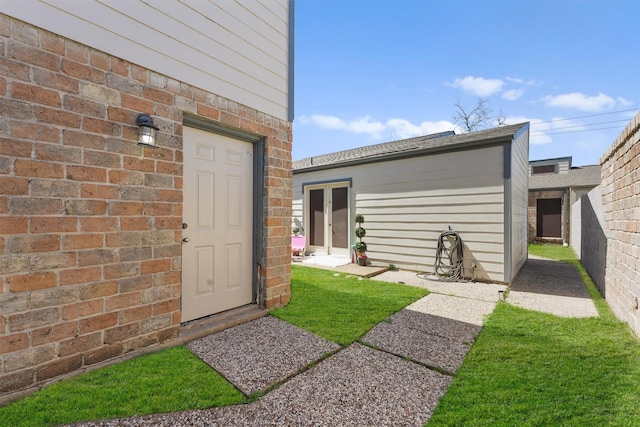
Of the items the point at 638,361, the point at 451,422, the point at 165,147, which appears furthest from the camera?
the point at 165,147

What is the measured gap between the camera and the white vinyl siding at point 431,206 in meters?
5.39

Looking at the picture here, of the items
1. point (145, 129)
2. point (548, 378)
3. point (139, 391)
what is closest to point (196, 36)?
point (145, 129)

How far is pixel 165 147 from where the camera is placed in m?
2.60

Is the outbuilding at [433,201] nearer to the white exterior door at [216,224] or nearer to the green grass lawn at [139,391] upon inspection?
the green grass lawn at [139,391]

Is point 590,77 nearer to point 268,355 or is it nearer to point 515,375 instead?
point 515,375

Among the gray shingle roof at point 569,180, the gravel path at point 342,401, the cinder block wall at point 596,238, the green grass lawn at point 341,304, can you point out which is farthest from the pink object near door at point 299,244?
the gray shingle roof at point 569,180

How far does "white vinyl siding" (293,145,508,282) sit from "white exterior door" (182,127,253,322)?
13.5ft

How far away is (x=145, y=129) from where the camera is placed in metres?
2.38

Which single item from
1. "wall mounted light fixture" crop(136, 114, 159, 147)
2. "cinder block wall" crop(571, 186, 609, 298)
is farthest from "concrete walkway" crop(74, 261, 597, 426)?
"wall mounted light fixture" crop(136, 114, 159, 147)

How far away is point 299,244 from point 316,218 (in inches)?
37.4

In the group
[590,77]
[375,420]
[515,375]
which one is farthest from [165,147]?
[590,77]

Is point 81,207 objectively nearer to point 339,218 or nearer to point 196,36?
point 196,36

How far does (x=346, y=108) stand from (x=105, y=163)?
866 cm

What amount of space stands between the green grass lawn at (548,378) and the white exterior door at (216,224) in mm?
2436
